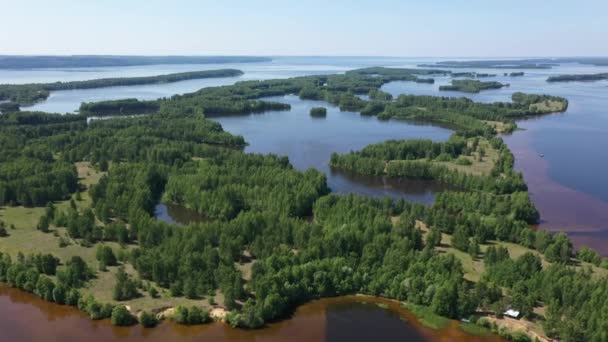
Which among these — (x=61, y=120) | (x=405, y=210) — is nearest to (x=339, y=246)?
(x=405, y=210)

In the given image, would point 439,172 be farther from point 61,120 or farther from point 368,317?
point 61,120

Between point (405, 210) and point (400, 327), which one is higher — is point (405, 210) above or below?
above

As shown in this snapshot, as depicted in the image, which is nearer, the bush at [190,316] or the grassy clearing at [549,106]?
the bush at [190,316]

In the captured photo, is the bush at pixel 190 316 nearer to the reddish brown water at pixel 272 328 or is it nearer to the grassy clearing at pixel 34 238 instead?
the reddish brown water at pixel 272 328

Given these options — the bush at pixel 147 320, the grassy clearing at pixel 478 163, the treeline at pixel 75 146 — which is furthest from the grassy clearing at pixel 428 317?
the treeline at pixel 75 146

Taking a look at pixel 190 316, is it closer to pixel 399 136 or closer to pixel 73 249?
pixel 73 249

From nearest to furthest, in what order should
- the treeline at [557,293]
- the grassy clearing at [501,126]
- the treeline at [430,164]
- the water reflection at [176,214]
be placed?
the treeline at [557,293], the water reflection at [176,214], the treeline at [430,164], the grassy clearing at [501,126]
